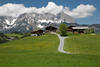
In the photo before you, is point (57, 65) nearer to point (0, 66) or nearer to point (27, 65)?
point (27, 65)

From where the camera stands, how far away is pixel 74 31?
128 meters

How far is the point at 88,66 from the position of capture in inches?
938

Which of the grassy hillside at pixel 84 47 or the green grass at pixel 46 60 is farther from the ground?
the green grass at pixel 46 60

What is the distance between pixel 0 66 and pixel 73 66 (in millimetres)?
13161

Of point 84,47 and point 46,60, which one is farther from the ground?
point 46,60

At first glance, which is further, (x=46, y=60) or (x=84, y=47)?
(x=84, y=47)

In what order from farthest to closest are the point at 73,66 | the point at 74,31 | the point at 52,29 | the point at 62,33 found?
the point at 52,29 < the point at 74,31 < the point at 62,33 < the point at 73,66

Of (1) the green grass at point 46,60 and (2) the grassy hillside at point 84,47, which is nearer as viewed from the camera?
(1) the green grass at point 46,60

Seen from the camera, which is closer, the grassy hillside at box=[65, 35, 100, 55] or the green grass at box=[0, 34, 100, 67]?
the green grass at box=[0, 34, 100, 67]

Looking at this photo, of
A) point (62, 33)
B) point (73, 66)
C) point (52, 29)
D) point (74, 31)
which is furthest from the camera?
point (52, 29)

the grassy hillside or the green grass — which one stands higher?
the green grass

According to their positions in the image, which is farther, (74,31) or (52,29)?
(52,29)

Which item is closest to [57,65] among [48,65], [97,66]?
[48,65]

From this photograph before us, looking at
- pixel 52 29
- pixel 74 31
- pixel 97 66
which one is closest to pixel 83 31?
pixel 74 31
